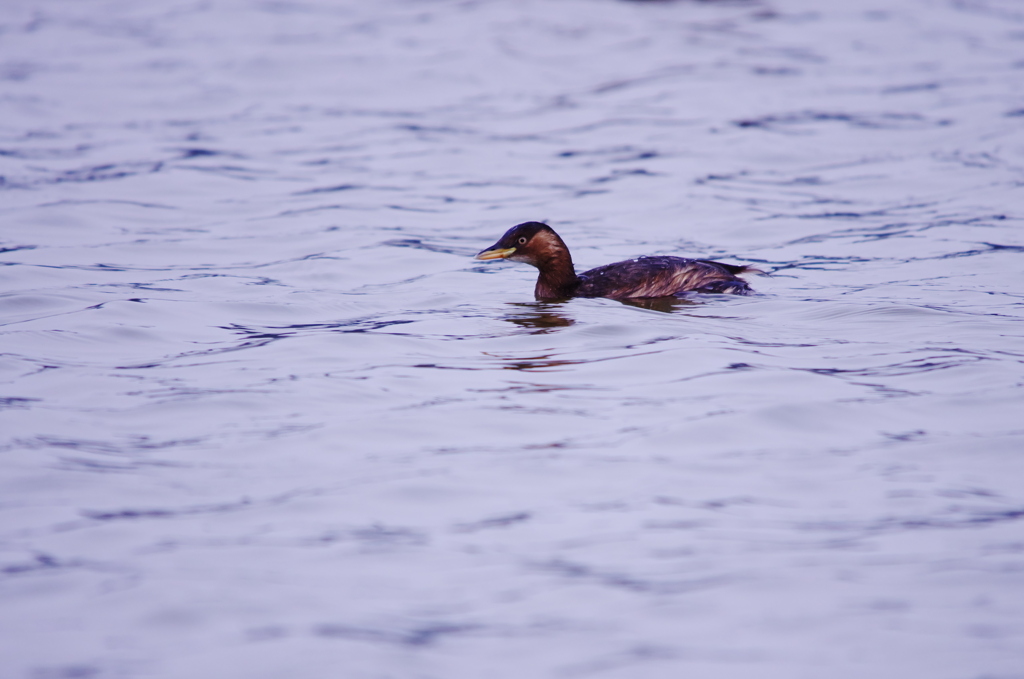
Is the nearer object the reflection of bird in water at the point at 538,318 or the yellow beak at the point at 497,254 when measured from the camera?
the reflection of bird in water at the point at 538,318

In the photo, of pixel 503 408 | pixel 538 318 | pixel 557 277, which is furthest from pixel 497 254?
pixel 503 408

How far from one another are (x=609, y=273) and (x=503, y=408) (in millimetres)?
2779

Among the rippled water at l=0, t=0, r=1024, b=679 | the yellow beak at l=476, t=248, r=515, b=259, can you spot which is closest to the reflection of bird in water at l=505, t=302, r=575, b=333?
the rippled water at l=0, t=0, r=1024, b=679

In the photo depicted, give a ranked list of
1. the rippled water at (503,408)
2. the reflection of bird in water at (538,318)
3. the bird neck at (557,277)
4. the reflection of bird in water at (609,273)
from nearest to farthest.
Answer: the rippled water at (503,408) < the reflection of bird in water at (538,318) < the reflection of bird in water at (609,273) < the bird neck at (557,277)

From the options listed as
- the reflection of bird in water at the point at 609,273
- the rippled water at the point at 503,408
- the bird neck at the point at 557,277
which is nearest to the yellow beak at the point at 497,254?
the reflection of bird in water at the point at 609,273

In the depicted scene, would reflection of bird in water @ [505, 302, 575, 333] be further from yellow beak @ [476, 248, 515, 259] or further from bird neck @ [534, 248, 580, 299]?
yellow beak @ [476, 248, 515, 259]

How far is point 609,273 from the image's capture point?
858cm

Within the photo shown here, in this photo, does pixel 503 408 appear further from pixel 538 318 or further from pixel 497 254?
pixel 497 254

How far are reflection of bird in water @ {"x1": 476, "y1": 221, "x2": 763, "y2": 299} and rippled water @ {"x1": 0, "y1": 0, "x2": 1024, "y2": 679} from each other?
0.61 ft

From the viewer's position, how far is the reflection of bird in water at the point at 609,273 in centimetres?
845

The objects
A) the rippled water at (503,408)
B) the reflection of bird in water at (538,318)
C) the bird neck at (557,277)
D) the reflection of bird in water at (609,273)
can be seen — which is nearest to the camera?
the rippled water at (503,408)

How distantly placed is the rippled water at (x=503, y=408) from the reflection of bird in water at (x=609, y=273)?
7.3 inches

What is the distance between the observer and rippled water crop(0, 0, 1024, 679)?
3912mm

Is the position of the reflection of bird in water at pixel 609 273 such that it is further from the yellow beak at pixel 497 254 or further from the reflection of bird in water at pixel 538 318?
the reflection of bird in water at pixel 538 318
